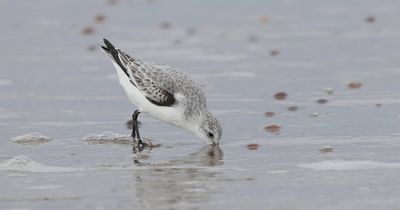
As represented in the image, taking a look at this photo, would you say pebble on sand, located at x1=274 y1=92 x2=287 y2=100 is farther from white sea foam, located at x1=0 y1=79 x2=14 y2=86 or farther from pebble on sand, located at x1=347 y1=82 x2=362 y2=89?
white sea foam, located at x1=0 y1=79 x2=14 y2=86

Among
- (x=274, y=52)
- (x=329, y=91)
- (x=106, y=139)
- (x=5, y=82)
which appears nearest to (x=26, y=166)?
(x=106, y=139)

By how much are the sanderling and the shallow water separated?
219mm

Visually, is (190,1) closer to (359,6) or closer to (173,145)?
(359,6)

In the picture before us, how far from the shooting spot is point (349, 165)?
354 inches

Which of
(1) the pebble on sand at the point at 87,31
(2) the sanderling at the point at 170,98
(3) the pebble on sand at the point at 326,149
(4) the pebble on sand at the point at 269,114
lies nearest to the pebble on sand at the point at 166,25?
(1) the pebble on sand at the point at 87,31

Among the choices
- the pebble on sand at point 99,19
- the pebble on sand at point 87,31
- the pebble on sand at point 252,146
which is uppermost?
the pebble on sand at point 99,19

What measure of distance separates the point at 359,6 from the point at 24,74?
692cm

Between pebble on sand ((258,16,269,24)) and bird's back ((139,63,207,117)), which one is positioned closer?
bird's back ((139,63,207,117))

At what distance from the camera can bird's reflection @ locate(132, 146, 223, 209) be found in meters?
7.80

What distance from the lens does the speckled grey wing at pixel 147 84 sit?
1052cm

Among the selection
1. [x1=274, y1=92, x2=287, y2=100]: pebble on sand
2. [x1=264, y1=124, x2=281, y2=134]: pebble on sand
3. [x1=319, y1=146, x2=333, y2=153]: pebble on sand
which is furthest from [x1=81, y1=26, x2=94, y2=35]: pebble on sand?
[x1=319, y1=146, x2=333, y2=153]: pebble on sand

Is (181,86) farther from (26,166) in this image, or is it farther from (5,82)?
(5,82)

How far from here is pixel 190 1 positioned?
19.6 meters

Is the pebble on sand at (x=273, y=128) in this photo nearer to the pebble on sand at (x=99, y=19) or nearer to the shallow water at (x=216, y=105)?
the shallow water at (x=216, y=105)
